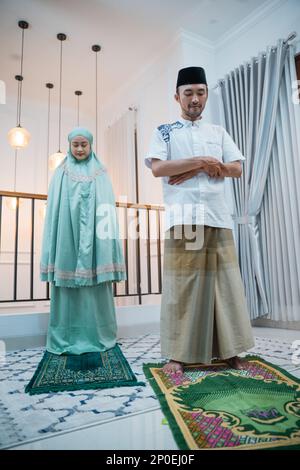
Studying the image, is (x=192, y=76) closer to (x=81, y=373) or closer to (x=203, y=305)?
(x=203, y=305)

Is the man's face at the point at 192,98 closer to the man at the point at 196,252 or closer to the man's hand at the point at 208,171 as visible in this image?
the man at the point at 196,252

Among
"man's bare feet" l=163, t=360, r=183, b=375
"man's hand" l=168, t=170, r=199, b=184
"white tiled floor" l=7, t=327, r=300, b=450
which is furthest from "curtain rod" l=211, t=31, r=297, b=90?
"white tiled floor" l=7, t=327, r=300, b=450

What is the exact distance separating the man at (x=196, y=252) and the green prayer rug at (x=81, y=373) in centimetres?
29

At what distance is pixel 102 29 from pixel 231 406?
4.42 meters

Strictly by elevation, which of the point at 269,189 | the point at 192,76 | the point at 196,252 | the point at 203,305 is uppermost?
the point at 192,76

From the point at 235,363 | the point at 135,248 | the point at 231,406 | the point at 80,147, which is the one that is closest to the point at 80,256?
the point at 80,147

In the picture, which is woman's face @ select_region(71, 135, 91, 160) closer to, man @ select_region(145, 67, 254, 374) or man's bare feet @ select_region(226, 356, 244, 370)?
man @ select_region(145, 67, 254, 374)

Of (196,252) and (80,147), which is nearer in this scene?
(196,252)

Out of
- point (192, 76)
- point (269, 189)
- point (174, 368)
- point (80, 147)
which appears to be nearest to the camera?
point (174, 368)

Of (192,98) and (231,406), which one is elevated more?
(192,98)

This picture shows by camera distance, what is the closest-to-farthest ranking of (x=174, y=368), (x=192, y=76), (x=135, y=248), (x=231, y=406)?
(x=231, y=406) < (x=174, y=368) < (x=192, y=76) < (x=135, y=248)

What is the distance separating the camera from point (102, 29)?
4.11 metres

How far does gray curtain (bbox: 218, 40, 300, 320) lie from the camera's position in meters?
3.13

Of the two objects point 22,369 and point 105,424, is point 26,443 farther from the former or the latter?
point 22,369
